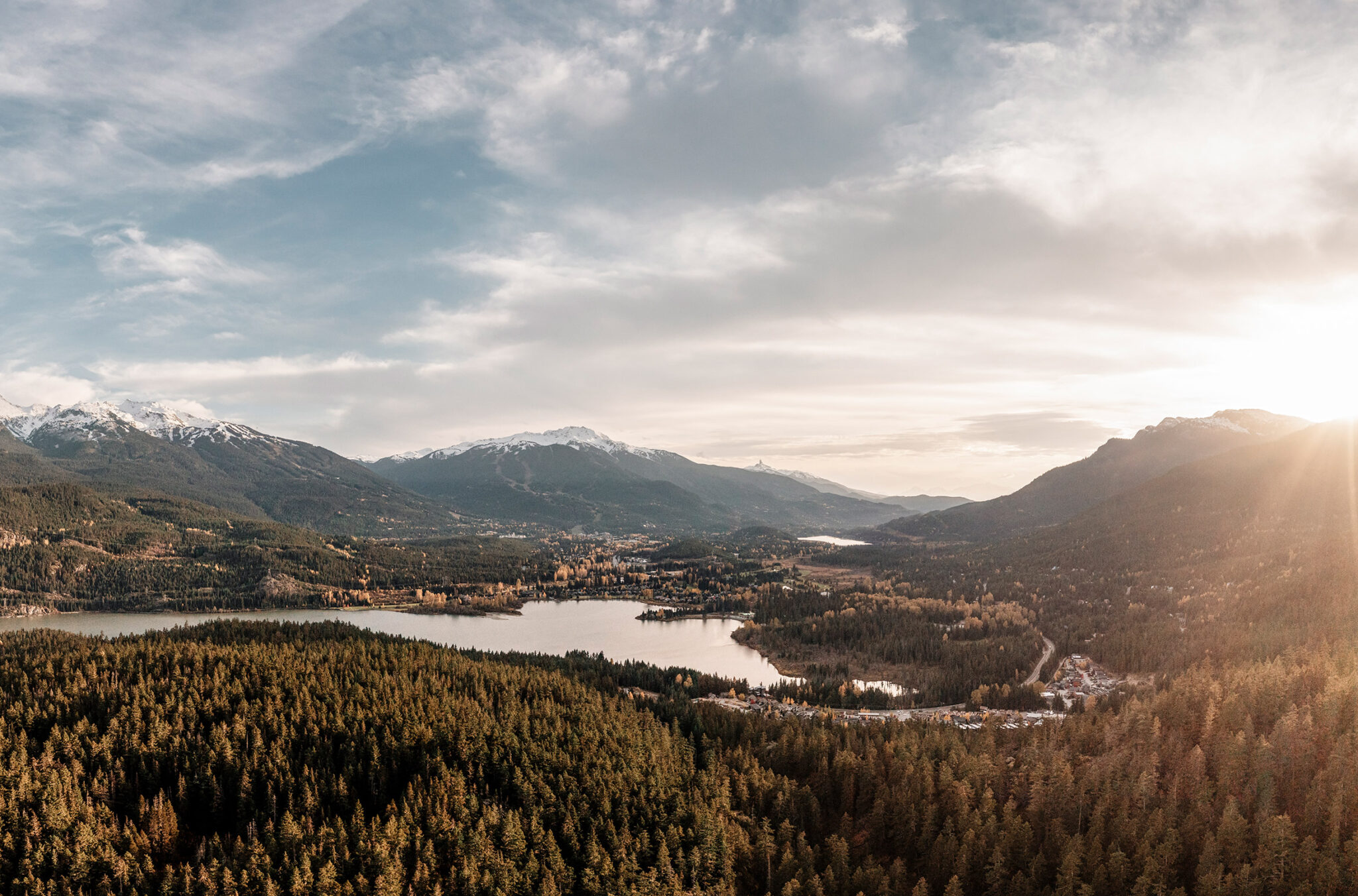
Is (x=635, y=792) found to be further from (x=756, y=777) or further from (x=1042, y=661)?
(x=1042, y=661)

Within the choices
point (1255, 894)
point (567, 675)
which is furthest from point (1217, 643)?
point (567, 675)

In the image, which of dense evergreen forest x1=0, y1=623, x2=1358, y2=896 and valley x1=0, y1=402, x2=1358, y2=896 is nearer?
dense evergreen forest x1=0, y1=623, x2=1358, y2=896

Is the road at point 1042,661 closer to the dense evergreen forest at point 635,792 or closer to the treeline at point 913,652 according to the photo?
the treeline at point 913,652

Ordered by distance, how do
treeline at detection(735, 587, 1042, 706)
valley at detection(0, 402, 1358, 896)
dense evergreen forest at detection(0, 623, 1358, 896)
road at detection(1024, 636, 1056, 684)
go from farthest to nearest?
1. road at detection(1024, 636, 1056, 684)
2. treeline at detection(735, 587, 1042, 706)
3. valley at detection(0, 402, 1358, 896)
4. dense evergreen forest at detection(0, 623, 1358, 896)

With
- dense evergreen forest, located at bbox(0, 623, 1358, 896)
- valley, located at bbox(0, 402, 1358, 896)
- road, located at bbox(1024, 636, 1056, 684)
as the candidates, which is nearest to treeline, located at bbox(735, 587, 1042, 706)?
road, located at bbox(1024, 636, 1056, 684)

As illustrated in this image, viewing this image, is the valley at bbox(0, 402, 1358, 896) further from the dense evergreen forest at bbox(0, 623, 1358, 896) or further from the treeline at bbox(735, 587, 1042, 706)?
the treeline at bbox(735, 587, 1042, 706)

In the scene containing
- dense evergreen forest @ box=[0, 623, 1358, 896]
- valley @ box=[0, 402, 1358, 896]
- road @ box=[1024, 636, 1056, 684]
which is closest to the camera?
dense evergreen forest @ box=[0, 623, 1358, 896]

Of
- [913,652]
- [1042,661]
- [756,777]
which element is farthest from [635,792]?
[1042,661]
